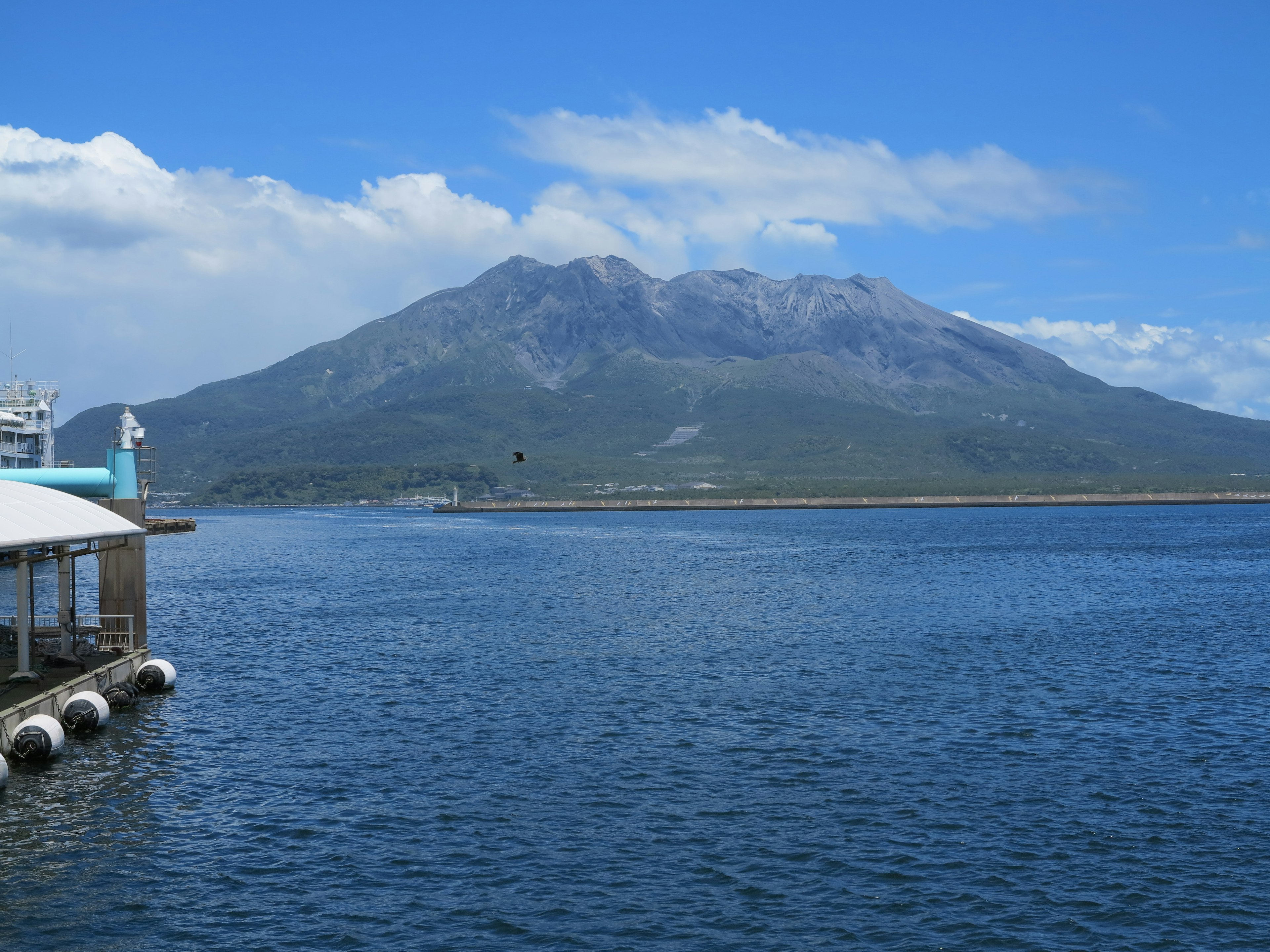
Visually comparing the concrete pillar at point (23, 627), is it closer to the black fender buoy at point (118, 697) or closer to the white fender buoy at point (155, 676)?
the black fender buoy at point (118, 697)

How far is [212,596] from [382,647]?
116 ft

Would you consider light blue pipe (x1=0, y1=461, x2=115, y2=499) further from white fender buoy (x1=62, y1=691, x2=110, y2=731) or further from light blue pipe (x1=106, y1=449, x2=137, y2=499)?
white fender buoy (x1=62, y1=691, x2=110, y2=731)

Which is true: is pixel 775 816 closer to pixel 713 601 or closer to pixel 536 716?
pixel 536 716

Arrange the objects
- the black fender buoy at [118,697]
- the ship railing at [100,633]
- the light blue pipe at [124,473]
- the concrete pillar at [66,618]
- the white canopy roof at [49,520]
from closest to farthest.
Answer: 1. the white canopy roof at [49,520]
2. the black fender buoy at [118,697]
3. the concrete pillar at [66,618]
4. the ship railing at [100,633]
5. the light blue pipe at [124,473]

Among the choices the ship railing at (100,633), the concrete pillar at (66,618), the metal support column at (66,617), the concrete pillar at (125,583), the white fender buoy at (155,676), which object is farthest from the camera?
the concrete pillar at (125,583)

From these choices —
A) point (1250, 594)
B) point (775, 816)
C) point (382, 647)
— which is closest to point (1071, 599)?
point (1250, 594)

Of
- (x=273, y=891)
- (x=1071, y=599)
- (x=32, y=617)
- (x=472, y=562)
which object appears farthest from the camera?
(x=472, y=562)

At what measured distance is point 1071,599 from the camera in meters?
78.1

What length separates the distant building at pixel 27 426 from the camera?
118 meters

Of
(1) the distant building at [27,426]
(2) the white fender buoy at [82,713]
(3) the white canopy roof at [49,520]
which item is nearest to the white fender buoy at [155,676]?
(3) the white canopy roof at [49,520]

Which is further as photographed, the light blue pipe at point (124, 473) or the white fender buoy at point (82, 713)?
the light blue pipe at point (124, 473)

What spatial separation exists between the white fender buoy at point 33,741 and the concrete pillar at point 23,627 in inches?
213

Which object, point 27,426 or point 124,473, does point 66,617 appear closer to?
point 124,473

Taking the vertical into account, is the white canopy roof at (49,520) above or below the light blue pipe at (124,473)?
below
